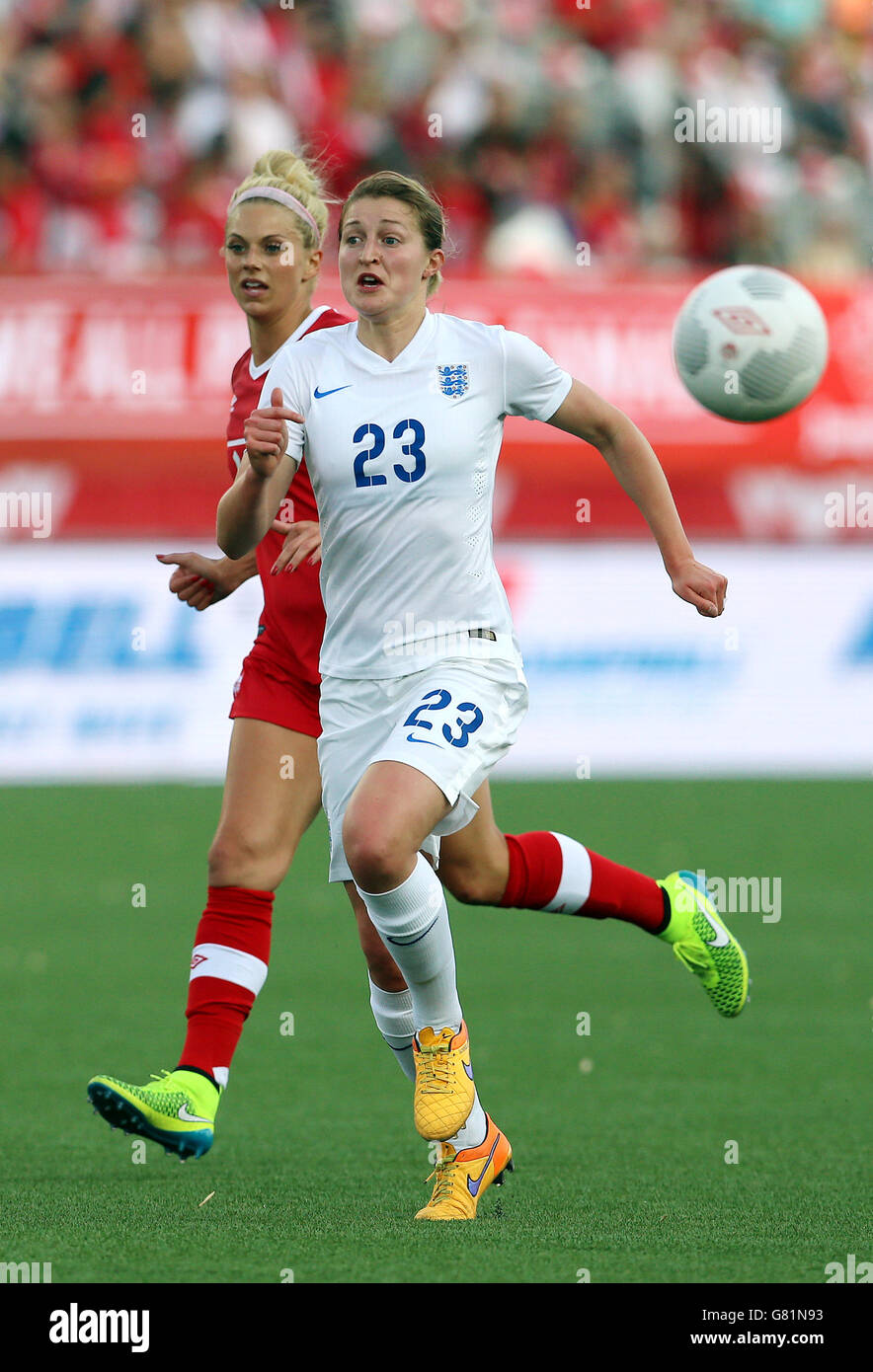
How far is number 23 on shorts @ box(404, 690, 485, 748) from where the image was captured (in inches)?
173

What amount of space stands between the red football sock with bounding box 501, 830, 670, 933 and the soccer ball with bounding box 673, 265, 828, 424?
1572 millimetres

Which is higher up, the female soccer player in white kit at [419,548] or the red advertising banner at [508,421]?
the red advertising banner at [508,421]

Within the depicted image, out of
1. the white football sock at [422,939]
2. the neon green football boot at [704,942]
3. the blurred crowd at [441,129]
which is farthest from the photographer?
the blurred crowd at [441,129]

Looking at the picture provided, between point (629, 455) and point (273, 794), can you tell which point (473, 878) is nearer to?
point (273, 794)

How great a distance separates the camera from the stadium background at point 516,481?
8438 millimetres

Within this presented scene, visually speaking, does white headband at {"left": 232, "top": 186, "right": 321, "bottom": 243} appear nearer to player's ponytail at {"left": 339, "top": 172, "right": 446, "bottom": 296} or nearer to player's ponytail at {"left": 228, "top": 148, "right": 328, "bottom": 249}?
player's ponytail at {"left": 228, "top": 148, "right": 328, "bottom": 249}

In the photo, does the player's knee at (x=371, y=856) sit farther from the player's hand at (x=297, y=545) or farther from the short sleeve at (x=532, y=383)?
the short sleeve at (x=532, y=383)

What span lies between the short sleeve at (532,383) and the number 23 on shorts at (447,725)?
67 cm

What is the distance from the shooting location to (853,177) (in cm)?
1683

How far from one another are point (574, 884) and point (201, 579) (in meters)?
1.20

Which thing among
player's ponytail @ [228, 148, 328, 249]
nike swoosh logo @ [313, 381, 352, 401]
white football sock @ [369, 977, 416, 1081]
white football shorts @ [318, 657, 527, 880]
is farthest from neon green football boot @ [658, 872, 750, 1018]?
player's ponytail @ [228, 148, 328, 249]

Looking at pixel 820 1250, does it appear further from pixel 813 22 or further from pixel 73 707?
pixel 813 22

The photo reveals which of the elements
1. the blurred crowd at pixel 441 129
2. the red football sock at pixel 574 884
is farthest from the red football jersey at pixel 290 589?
the blurred crowd at pixel 441 129

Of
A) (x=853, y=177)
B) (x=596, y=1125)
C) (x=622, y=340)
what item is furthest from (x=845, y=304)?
(x=596, y=1125)
